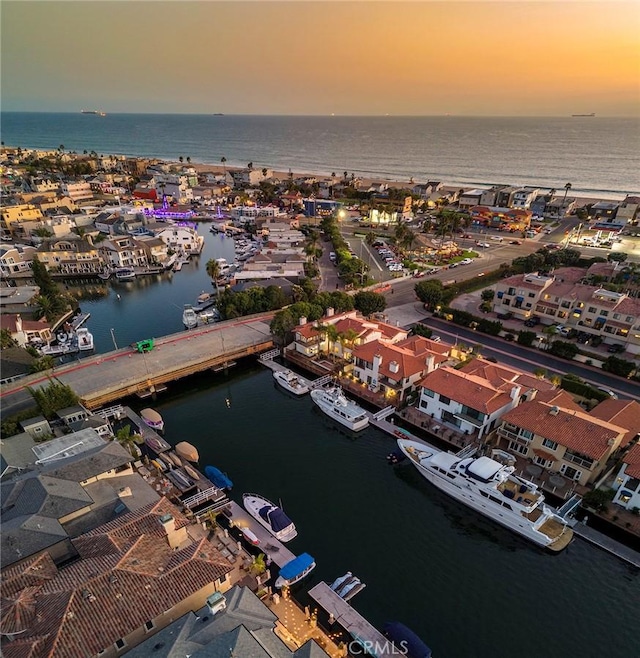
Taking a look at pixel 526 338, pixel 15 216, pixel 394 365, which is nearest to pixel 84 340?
pixel 394 365

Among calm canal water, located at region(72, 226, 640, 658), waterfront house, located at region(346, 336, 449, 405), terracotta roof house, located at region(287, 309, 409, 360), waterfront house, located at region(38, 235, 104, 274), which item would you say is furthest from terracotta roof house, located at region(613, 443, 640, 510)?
waterfront house, located at region(38, 235, 104, 274)

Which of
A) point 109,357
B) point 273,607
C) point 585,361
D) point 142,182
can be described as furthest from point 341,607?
point 142,182

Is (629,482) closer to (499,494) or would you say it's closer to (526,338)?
(499,494)

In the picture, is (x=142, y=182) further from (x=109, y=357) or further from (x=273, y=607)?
→ (x=273, y=607)

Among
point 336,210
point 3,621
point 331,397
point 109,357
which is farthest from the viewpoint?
point 336,210

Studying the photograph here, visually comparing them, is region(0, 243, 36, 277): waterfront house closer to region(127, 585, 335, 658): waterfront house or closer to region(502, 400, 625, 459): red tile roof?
region(127, 585, 335, 658): waterfront house
